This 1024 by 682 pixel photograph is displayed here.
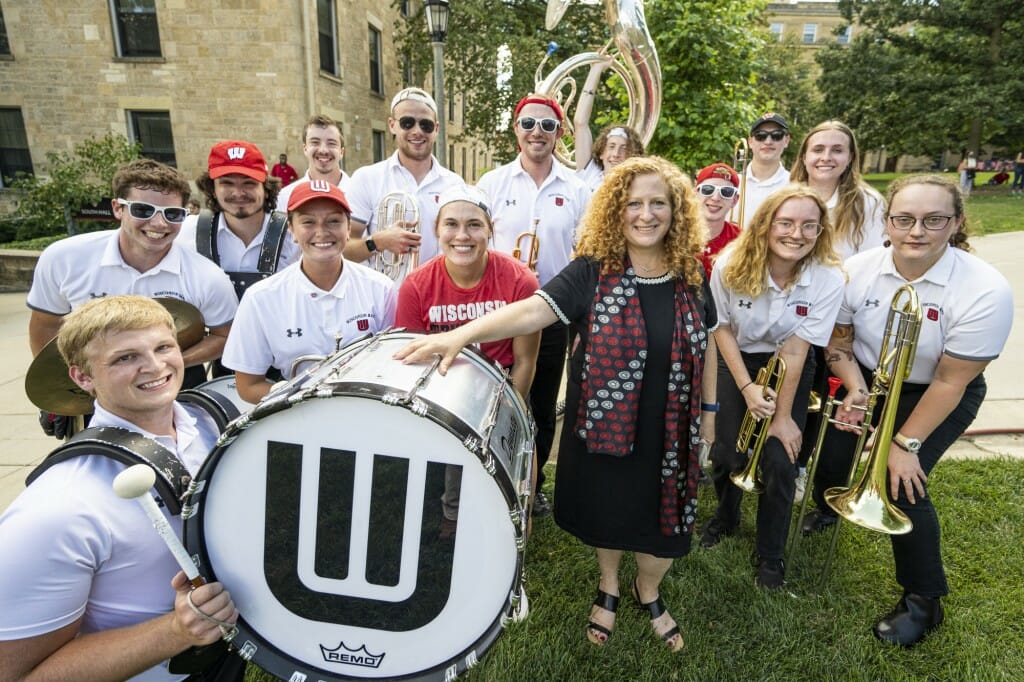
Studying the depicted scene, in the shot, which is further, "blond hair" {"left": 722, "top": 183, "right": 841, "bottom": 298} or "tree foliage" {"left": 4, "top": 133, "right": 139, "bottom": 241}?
"tree foliage" {"left": 4, "top": 133, "right": 139, "bottom": 241}

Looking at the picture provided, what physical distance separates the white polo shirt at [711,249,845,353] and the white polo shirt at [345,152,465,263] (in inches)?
74.3

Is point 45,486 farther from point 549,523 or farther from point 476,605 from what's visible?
point 549,523

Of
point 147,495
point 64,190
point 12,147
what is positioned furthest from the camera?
point 12,147

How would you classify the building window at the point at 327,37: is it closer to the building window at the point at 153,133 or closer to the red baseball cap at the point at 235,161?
the building window at the point at 153,133

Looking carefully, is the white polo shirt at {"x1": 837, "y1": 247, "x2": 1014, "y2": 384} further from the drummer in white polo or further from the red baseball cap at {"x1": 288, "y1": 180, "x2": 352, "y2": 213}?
the red baseball cap at {"x1": 288, "y1": 180, "x2": 352, "y2": 213}

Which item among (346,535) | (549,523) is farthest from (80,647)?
(549,523)

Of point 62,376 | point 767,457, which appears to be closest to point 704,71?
point 767,457

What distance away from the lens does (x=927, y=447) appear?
265cm

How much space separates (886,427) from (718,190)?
1794mm

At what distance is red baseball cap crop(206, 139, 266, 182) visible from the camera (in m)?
3.20

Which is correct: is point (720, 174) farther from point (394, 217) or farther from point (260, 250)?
point (260, 250)

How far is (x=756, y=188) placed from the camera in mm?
4203

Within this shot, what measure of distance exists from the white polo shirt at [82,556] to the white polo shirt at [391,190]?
234 cm

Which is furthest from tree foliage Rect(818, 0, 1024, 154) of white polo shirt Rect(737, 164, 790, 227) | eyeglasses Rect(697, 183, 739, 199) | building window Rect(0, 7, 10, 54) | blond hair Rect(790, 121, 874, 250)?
building window Rect(0, 7, 10, 54)
